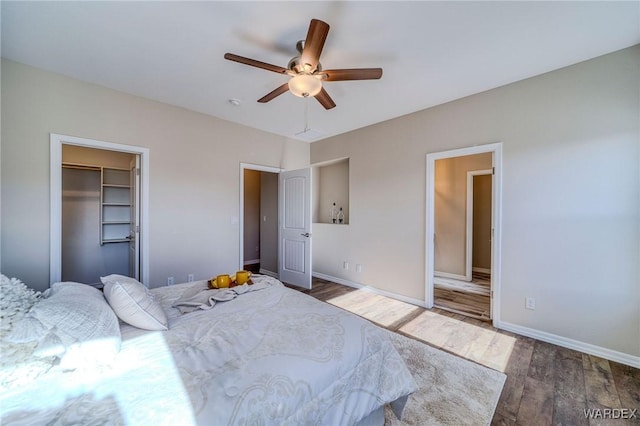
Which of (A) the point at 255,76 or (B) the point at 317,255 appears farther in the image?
(B) the point at 317,255

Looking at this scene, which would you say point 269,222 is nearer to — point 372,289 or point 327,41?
point 372,289

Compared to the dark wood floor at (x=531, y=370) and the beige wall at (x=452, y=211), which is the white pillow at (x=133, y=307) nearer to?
the dark wood floor at (x=531, y=370)

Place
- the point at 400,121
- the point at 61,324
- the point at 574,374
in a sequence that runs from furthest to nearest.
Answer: the point at 400,121
the point at 574,374
the point at 61,324

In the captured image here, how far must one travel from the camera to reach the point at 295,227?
4.33 m

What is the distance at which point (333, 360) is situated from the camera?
1.17 meters

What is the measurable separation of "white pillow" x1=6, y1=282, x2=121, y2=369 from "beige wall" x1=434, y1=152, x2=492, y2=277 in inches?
205

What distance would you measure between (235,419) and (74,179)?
15.9 ft

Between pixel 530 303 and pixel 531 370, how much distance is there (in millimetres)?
818

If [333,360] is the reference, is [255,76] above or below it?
above

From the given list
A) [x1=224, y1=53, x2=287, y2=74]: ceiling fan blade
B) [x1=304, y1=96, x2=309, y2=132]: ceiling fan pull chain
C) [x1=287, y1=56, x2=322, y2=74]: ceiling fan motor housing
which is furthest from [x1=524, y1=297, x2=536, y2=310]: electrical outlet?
[x1=304, y1=96, x2=309, y2=132]: ceiling fan pull chain

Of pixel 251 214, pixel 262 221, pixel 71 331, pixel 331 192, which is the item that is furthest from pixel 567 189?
pixel 251 214

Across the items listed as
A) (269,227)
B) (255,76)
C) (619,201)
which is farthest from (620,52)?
(269,227)

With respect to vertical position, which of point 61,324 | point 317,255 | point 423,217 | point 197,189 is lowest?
point 317,255

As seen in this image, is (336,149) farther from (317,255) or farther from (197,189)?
(197,189)
